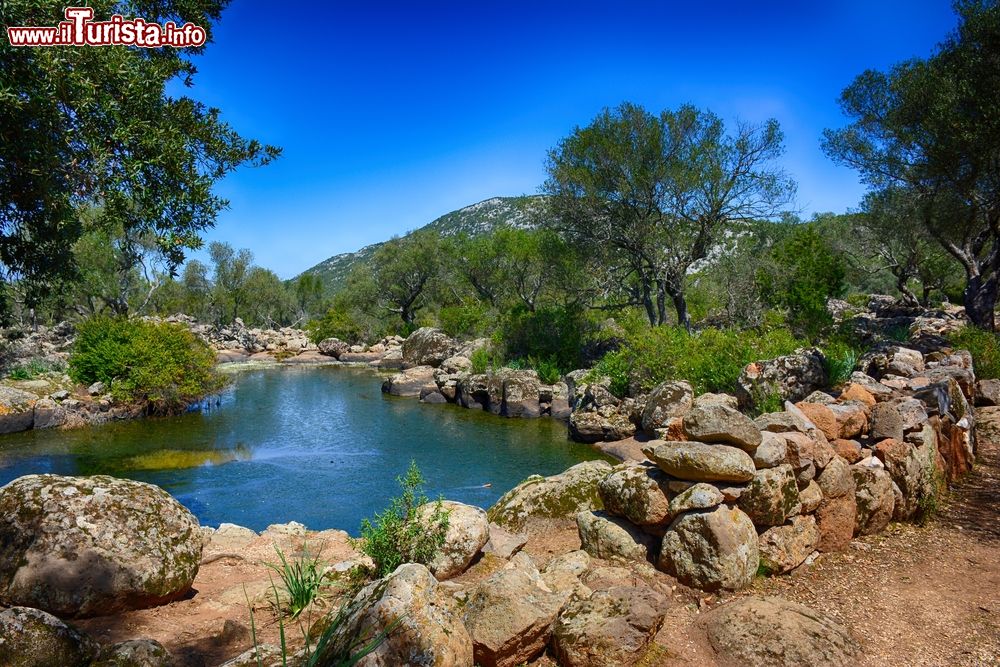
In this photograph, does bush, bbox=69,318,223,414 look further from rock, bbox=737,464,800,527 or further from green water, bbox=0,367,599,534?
rock, bbox=737,464,800,527

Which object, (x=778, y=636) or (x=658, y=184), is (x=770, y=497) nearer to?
(x=778, y=636)

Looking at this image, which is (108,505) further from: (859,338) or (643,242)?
(643,242)

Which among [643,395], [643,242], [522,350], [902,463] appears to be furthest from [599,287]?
[902,463]

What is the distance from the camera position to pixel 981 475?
33.5 feet

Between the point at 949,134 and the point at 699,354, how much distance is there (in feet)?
32.6

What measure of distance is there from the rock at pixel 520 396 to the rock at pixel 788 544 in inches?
807

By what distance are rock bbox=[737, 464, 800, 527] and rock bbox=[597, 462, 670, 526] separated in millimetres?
916

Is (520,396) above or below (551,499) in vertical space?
below

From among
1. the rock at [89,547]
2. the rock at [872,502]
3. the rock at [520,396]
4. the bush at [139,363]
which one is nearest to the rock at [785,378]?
the rock at [872,502]

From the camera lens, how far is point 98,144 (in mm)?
7711

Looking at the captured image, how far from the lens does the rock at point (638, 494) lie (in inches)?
288

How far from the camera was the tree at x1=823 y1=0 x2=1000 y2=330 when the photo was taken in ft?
54.2

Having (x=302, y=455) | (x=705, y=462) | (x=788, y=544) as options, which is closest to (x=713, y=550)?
(x=705, y=462)

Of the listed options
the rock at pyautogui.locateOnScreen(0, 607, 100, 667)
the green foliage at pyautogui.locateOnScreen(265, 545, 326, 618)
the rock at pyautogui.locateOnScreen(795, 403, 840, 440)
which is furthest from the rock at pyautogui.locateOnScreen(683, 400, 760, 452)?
the rock at pyautogui.locateOnScreen(0, 607, 100, 667)
